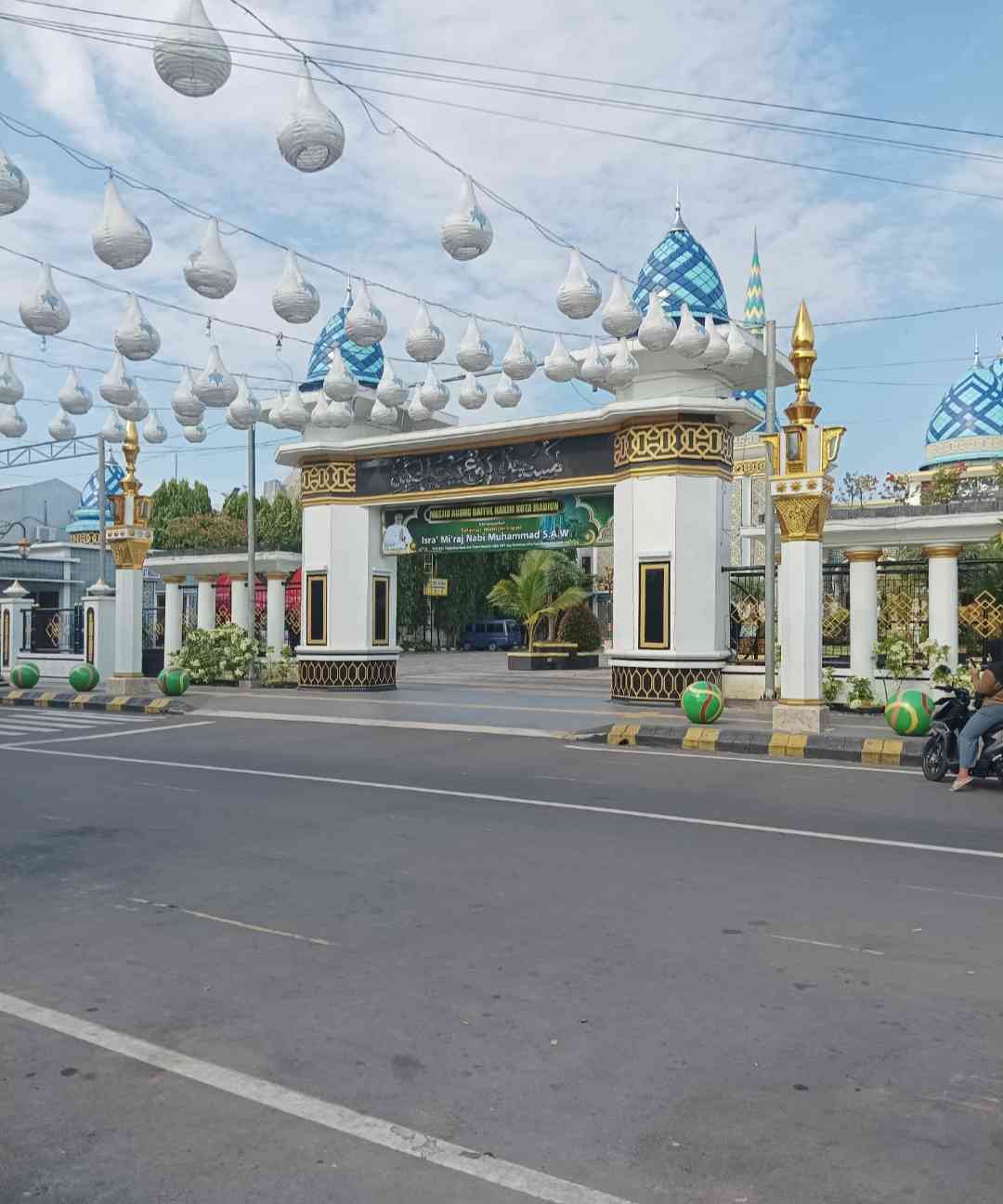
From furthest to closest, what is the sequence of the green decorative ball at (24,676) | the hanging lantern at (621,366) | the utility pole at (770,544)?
the green decorative ball at (24,676) → the utility pole at (770,544) → the hanging lantern at (621,366)

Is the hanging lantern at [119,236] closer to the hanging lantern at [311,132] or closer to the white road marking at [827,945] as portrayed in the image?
the hanging lantern at [311,132]

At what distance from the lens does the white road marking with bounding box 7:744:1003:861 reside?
25.2 ft

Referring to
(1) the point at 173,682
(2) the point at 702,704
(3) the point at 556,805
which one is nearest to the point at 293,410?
(1) the point at 173,682

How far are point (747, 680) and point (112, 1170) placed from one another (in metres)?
18.8

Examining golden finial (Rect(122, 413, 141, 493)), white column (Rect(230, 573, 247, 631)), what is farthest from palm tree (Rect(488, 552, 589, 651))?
golden finial (Rect(122, 413, 141, 493))

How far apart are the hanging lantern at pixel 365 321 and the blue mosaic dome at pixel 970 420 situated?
41.9 m

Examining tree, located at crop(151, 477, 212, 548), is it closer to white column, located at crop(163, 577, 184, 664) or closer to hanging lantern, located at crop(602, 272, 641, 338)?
white column, located at crop(163, 577, 184, 664)

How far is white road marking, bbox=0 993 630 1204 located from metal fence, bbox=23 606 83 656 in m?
27.4

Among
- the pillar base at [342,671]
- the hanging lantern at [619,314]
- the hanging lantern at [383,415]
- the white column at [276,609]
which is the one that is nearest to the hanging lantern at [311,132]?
the hanging lantern at [619,314]

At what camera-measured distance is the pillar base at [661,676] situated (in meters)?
20.3

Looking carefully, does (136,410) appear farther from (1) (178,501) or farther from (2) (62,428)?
(1) (178,501)

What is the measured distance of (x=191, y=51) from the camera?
9.01 m

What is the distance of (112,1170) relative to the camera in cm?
312

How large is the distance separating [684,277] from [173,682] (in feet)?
49.6
